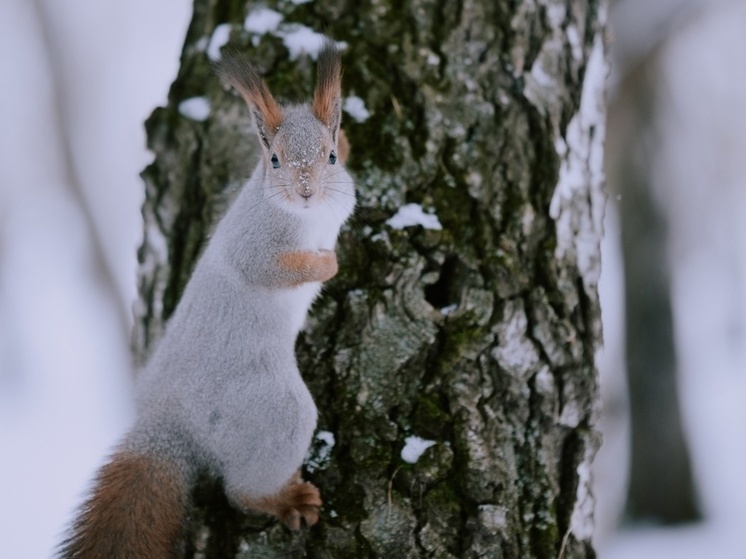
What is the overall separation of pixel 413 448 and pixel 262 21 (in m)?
1.35

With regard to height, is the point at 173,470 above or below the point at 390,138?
below

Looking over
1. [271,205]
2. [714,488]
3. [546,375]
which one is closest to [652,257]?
[714,488]

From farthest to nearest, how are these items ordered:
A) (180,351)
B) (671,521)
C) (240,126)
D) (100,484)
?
(671,521) → (240,126) → (180,351) → (100,484)

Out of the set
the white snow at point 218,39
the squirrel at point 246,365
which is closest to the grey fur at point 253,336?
the squirrel at point 246,365

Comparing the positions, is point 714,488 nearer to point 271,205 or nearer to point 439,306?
point 439,306

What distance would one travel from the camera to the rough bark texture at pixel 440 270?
5.94 ft

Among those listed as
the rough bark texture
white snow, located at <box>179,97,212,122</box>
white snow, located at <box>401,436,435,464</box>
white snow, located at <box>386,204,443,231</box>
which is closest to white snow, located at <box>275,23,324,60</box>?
the rough bark texture

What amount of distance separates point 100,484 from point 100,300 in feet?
11.0

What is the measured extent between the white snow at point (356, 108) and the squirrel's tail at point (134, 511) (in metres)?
1.05

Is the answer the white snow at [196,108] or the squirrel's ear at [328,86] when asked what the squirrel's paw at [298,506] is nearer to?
the squirrel's ear at [328,86]

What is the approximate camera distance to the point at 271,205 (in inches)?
78.4

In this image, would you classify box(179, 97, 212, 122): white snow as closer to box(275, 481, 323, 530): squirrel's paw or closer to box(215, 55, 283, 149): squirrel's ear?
box(215, 55, 283, 149): squirrel's ear

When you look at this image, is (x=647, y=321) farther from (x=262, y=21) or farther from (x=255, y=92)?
(x=255, y=92)

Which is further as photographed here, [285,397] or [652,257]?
[652,257]
